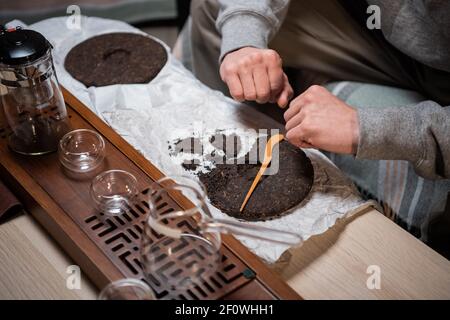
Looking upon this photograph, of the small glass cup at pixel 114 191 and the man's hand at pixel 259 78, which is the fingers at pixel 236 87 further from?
the small glass cup at pixel 114 191

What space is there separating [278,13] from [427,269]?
2.70 ft

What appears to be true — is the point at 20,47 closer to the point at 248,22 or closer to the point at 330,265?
the point at 248,22

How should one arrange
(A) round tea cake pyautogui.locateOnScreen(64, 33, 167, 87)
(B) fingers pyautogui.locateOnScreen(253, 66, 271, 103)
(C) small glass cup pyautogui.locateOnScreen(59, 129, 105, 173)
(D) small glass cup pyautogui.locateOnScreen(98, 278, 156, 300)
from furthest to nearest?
(A) round tea cake pyautogui.locateOnScreen(64, 33, 167, 87), (B) fingers pyautogui.locateOnScreen(253, 66, 271, 103), (C) small glass cup pyautogui.locateOnScreen(59, 129, 105, 173), (D) small glass cup pyautogui.locateOnScreen(98, 278, 156, 300)

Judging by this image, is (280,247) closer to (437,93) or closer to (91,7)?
(437,93)

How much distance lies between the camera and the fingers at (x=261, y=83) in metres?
1.29

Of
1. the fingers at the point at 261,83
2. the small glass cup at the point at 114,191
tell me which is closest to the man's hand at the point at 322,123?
the fingers at the point at 261,83

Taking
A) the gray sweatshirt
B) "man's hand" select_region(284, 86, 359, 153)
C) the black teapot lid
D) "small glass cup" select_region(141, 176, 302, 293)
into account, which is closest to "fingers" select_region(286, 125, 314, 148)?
"man's hand" select_region(284, 86, 359, 153)

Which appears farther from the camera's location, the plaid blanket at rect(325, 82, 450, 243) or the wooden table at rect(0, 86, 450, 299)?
the plaid blanket at rect(325, 82, 450, 243)

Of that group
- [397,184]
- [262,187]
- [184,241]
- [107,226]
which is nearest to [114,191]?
[107,226]

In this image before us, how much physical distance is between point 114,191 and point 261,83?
453 millimetres

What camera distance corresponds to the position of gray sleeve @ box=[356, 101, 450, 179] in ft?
3.73

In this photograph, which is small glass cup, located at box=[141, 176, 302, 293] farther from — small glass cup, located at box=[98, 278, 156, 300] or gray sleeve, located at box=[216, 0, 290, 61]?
gray sleeve, located at box=[216, 0, 290, 61]

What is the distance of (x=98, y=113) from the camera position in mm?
1411
